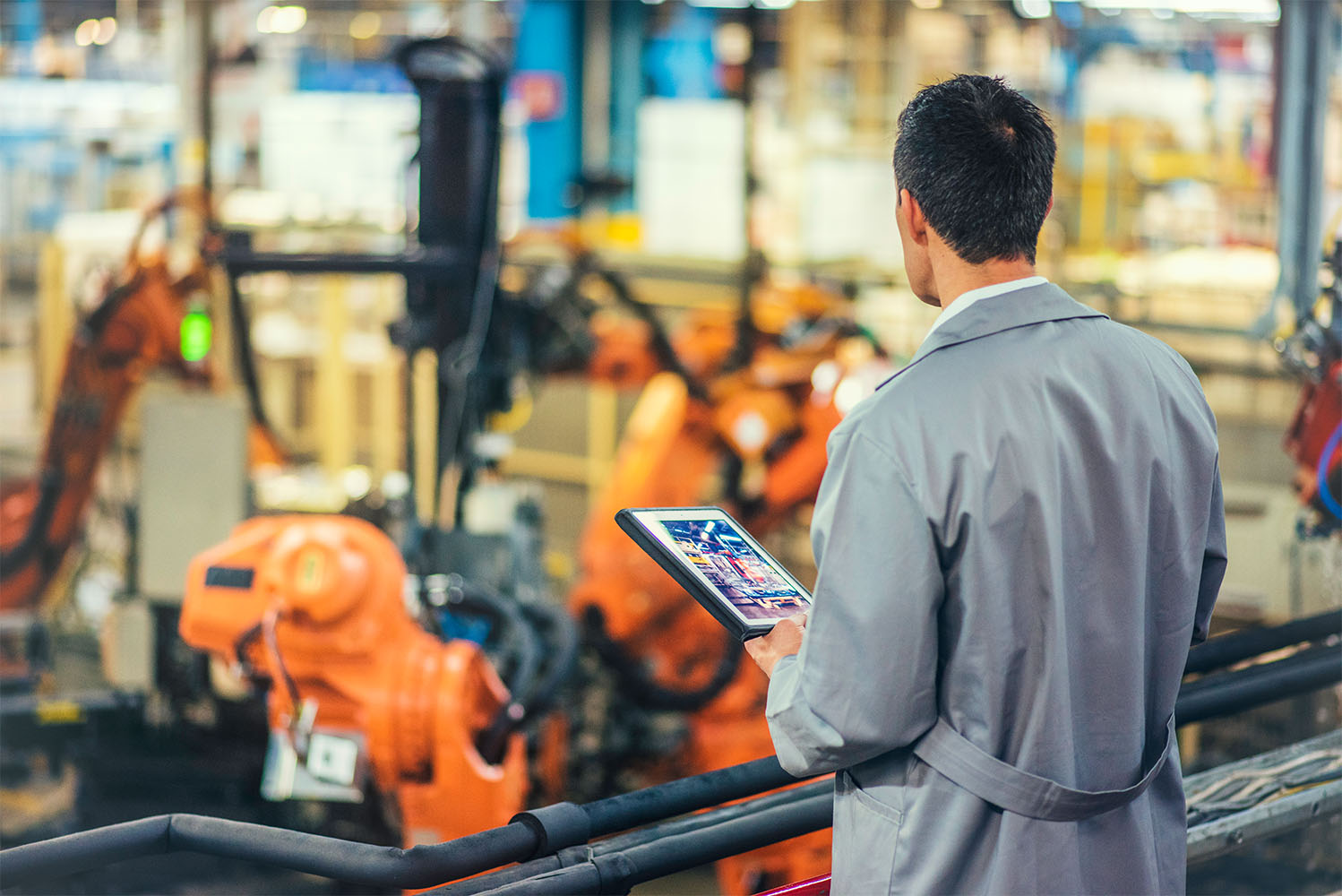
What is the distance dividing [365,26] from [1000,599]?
1019 cm

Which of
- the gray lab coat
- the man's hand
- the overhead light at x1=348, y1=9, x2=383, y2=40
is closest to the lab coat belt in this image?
the gray lab coat

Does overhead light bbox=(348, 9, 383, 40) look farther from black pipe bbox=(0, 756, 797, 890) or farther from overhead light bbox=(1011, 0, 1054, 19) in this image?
black pipe bbox=(0, 756, 797, 890)

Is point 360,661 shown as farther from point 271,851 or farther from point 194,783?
point 194,783

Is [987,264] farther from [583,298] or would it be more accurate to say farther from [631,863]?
[583,298]

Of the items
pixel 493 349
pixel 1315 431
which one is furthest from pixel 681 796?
pixel 493 349

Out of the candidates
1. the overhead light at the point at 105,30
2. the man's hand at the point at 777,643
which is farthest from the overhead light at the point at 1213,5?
the overhead light at the point at 105,30

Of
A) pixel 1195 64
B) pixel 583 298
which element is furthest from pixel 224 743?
pixel 1195 64

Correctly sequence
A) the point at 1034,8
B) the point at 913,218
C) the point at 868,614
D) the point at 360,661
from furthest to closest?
the point at 1034,8, the point at 360,661, the point at 913,218, the point at 868,614

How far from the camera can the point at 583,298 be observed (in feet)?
17.3

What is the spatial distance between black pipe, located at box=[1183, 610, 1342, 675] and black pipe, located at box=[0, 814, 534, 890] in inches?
47.0

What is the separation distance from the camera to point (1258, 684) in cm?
232

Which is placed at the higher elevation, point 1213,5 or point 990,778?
point 1213,5

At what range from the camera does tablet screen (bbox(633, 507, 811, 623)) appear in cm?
150

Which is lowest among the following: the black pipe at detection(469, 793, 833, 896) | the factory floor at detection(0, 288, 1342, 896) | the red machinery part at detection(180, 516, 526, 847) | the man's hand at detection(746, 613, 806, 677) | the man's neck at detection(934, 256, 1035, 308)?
the factory floor at detection(0, 288, 1342, 896)
